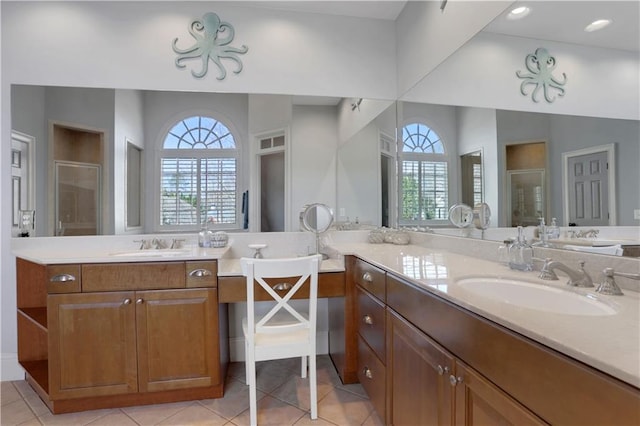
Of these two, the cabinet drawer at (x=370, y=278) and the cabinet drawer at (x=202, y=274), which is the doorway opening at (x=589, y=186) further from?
the cabinet drawer at (x=202, y=274)

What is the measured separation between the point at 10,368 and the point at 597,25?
3815mm

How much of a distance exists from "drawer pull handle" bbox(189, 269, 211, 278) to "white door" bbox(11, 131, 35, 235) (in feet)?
4.63

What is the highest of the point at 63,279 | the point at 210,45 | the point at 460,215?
the point at 210,45

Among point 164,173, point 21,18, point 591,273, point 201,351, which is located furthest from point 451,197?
point 21,18

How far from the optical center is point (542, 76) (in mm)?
1281

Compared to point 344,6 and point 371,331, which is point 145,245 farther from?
point 344,6

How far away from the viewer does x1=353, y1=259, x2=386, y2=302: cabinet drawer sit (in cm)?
154

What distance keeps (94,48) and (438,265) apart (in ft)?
9.12

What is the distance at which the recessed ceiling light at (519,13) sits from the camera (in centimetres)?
136

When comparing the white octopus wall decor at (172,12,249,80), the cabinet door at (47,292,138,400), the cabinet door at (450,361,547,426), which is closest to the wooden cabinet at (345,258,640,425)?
the cabinet door at (450,361,547,426)

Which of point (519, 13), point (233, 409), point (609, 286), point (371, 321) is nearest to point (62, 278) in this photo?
point (233, 409)

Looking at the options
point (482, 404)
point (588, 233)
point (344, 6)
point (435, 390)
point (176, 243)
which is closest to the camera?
point (482, 404)

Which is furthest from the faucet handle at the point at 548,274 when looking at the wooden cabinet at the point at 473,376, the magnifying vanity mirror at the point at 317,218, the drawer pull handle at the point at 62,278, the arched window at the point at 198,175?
the drawer pull handle at the point at 62,278

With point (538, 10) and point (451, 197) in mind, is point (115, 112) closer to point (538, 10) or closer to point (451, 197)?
point (451, 197)
